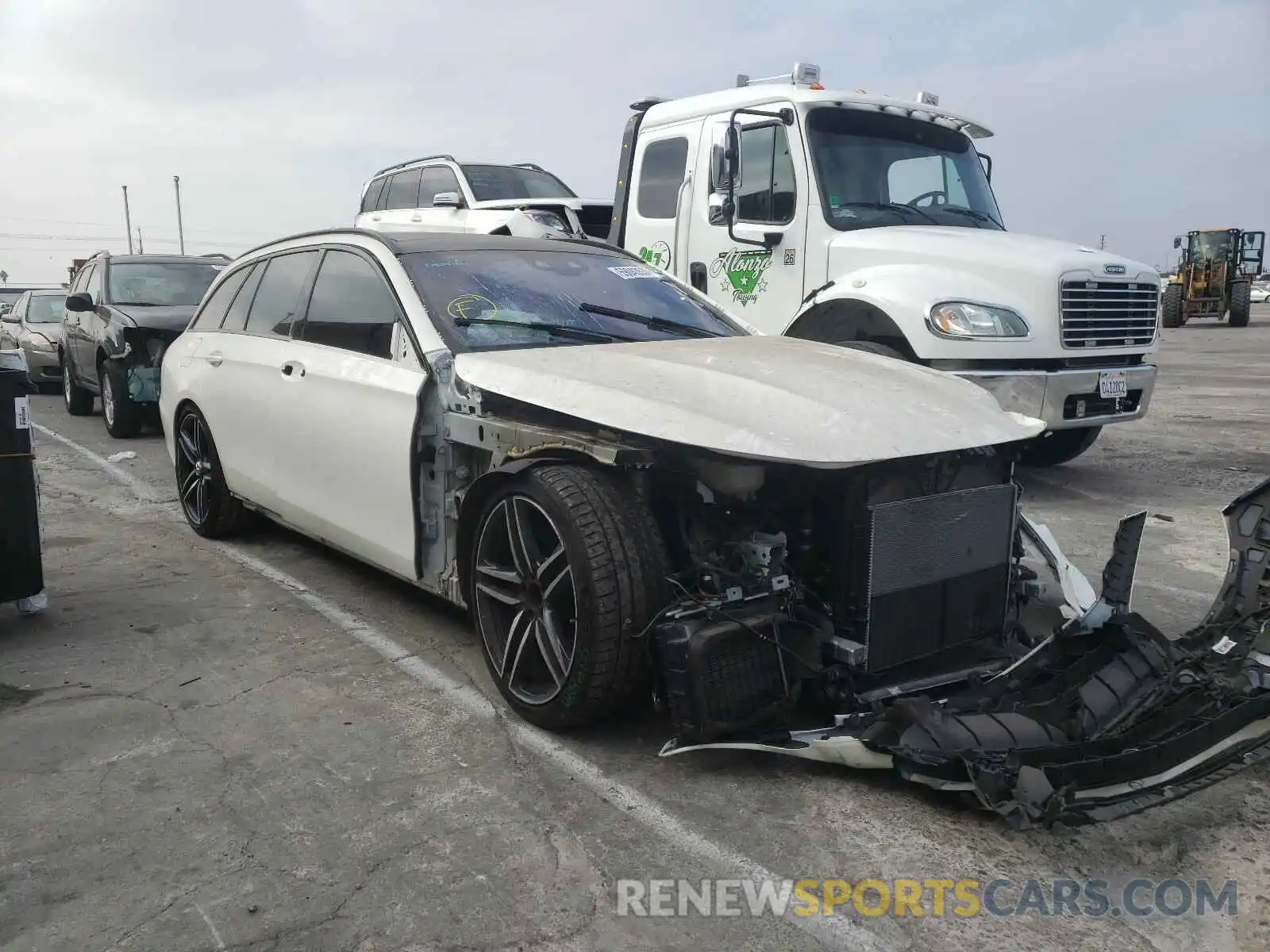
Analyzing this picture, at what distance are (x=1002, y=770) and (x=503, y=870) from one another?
1.28 meters

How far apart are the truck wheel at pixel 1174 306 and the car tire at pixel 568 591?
31.3 metres

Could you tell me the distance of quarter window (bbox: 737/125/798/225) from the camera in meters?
6.81

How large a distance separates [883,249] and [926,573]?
150 inches

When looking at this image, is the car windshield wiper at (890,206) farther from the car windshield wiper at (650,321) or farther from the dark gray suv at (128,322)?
the dark gray suv at (128,322)

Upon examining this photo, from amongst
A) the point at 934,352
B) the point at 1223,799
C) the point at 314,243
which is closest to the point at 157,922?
the point at 1223,799

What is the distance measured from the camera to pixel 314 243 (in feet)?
16.0

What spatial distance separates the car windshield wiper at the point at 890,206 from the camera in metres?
6.77

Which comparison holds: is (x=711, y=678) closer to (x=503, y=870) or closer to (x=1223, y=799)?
(x=503, y=870)

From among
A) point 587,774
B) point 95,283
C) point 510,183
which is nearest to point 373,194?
point 510,183

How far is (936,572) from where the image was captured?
10.5 ft

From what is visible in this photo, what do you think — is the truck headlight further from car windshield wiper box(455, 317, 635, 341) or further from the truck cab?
car windshield wiper box(455, 317, 635, 341)

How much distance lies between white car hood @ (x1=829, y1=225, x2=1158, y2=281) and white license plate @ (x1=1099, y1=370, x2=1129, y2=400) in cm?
66

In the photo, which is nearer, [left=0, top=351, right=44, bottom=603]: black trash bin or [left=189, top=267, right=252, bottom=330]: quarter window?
[left=0, top=351, right=44, bottom=603]: black trash bin

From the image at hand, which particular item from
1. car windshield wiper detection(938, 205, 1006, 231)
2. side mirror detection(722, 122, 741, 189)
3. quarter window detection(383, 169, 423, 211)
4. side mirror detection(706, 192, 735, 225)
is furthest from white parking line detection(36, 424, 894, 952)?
quarter window detection(383, 169, 423, 211)
